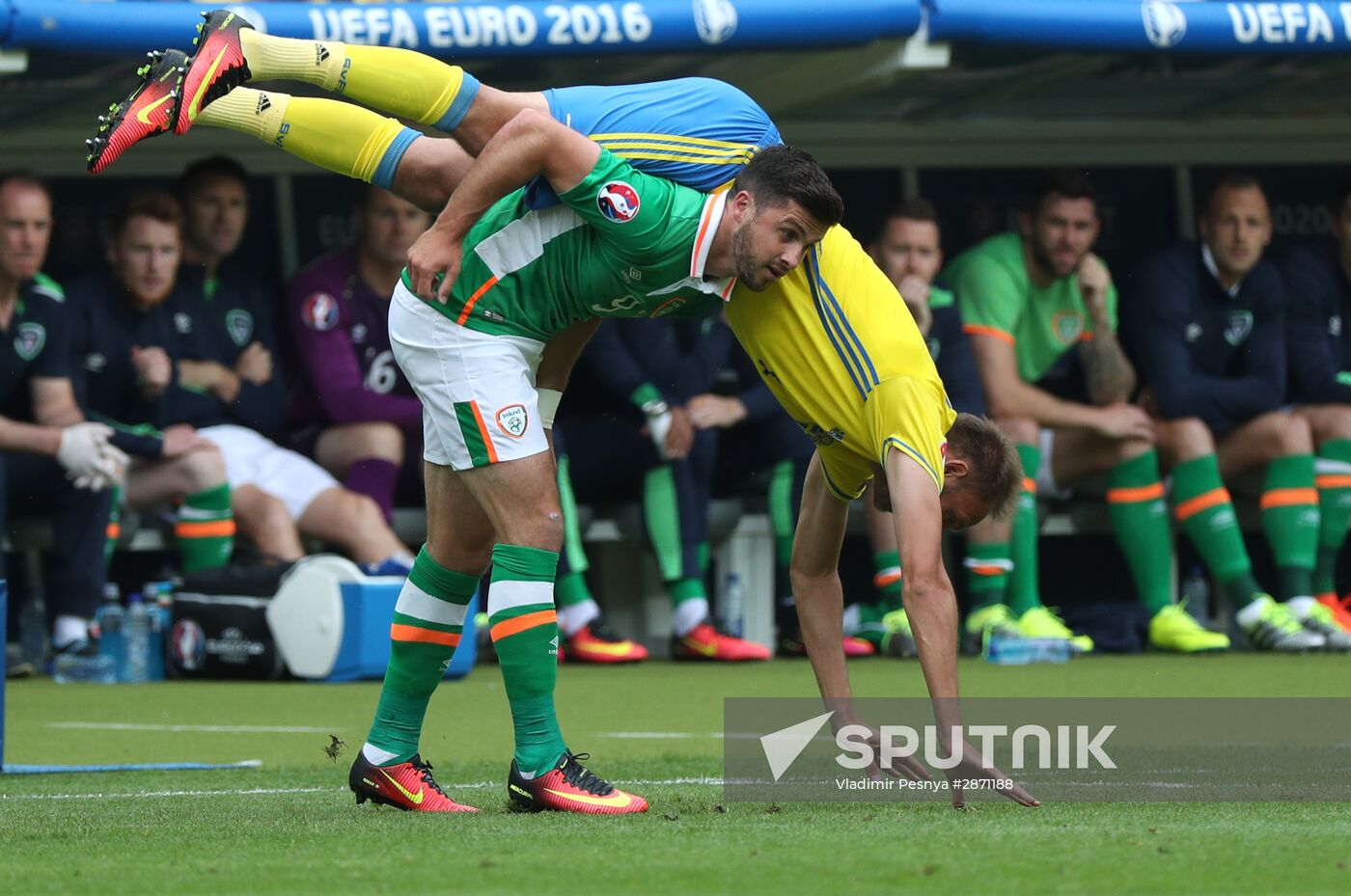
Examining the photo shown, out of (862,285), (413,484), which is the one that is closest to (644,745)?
(862,285)

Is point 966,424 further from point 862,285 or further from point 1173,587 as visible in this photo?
point 1173,587

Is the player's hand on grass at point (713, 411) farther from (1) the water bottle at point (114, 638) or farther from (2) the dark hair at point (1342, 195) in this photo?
(2) the dark hair at point (1342, 195)

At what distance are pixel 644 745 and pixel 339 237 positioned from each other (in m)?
5.87

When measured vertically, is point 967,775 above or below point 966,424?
below

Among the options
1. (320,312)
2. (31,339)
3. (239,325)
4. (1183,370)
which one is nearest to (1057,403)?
(1183,370)

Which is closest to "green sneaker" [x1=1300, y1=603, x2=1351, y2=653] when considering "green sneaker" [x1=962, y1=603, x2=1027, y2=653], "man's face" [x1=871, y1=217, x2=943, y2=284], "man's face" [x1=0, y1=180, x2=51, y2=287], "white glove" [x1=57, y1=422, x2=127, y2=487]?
"green sneaker" [x1=962, y1=603, x2=1027, y2=653]

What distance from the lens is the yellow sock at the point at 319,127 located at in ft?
17.0

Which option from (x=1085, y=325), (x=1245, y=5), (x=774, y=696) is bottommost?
(x=774, y=696)

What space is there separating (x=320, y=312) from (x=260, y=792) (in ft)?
16.9

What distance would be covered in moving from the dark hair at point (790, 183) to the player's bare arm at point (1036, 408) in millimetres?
5825

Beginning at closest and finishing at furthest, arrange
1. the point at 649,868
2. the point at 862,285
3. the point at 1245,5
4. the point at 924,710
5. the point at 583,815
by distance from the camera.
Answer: the point at 649,868, the point at 583,815, the point at 862,285, the point at 924,710, the point at 1245,5

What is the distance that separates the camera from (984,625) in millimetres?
10094

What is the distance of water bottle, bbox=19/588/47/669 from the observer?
32.8 ft

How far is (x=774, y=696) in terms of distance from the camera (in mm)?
8141
